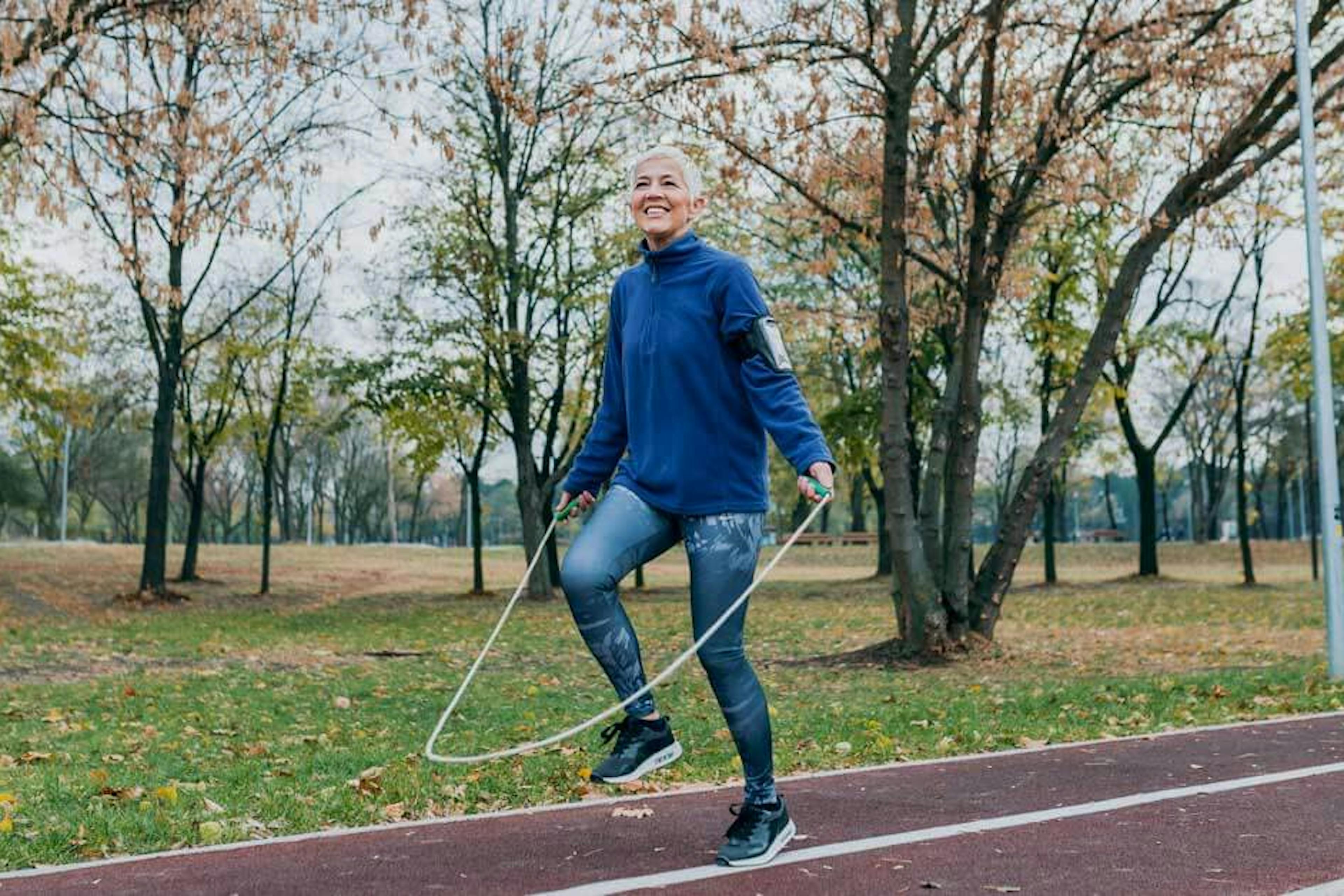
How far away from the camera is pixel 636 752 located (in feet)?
16.3

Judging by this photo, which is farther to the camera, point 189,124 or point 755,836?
point 189,124

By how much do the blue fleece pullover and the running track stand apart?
129 cm

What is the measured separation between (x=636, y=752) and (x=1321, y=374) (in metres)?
9.33

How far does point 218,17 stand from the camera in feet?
40.9

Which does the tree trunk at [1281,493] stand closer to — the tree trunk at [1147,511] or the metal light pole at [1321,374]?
the tree trunk at [1147,511]

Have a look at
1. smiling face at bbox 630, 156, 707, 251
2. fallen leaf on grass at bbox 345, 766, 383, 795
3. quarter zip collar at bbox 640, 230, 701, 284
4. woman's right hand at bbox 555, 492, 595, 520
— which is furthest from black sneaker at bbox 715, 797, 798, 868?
fallen leaf on grass at bbox 345, 766, 383, 795

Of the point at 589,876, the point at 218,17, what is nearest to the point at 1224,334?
the point at 218,17

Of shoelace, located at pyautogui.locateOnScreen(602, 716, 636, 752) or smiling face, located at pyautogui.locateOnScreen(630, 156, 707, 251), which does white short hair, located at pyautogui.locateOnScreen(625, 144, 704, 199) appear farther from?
shoelace, located at pyautogui.locateOnScreen(602, 716, 636, 752)

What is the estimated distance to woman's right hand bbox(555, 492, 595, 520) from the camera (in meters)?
5.17

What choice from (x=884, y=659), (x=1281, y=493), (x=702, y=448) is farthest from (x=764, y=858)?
(x=1281, y=493)

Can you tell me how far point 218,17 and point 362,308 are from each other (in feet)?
66.7

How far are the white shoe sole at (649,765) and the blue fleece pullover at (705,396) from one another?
39.1 inches

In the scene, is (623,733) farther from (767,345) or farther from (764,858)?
(767,345)

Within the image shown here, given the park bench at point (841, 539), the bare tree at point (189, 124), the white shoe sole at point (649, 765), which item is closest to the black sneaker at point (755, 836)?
the white shoe sole at point (649, 765)
